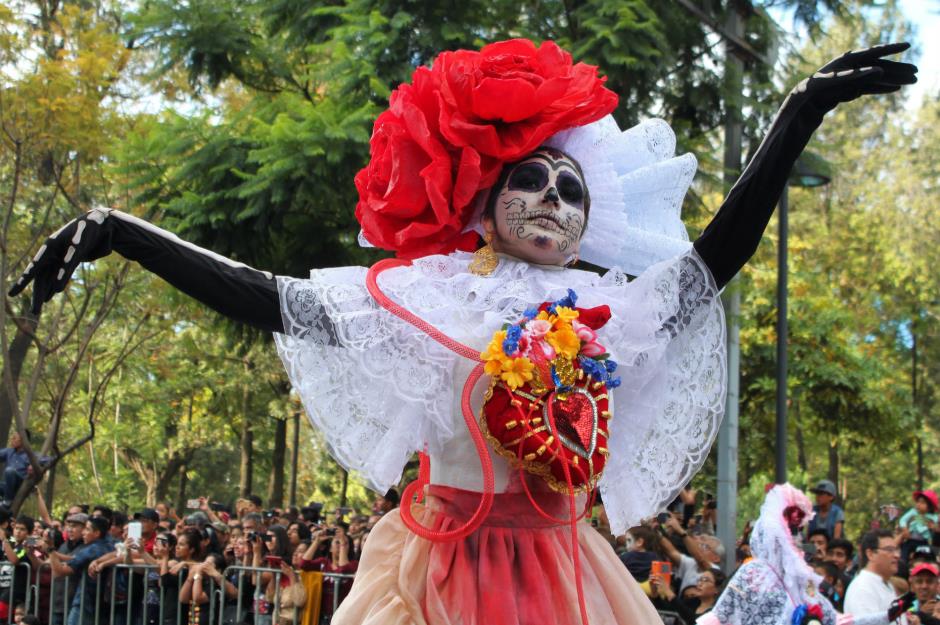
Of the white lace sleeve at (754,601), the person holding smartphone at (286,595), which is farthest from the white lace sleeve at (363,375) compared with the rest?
the person holding smartphone at (286,595)

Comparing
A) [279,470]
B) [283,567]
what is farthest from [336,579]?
[279,470]

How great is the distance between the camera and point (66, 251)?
10.6 feet

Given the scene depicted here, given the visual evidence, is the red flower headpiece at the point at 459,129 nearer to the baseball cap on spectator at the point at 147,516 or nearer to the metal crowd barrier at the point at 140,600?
the metal crowd barrier at the point at 140,600

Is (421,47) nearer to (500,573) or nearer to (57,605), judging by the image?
(57,605)

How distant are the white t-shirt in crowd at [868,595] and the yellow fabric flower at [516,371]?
14.7ft

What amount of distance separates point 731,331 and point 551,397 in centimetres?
666

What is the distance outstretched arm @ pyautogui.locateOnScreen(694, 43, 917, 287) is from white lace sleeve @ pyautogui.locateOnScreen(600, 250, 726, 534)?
4.4 inches

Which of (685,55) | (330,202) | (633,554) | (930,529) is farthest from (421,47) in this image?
(930,529)

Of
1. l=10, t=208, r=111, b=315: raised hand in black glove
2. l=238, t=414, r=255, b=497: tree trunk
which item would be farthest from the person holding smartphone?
l=238, t=414, r=255, b=497: tree trunk

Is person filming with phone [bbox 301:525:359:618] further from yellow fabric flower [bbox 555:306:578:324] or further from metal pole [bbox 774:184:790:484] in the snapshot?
yellow fabric flower [bbox 555:306:578:324]

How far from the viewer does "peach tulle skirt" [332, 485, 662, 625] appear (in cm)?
314

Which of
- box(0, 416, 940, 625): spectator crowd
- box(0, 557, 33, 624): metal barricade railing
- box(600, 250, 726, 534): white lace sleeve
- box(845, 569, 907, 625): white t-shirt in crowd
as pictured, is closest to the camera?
box(600, 250, 726, 534): white lace sleeve

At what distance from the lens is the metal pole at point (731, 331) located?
9641mm

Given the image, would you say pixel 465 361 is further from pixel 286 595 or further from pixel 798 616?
pixel 286 595
